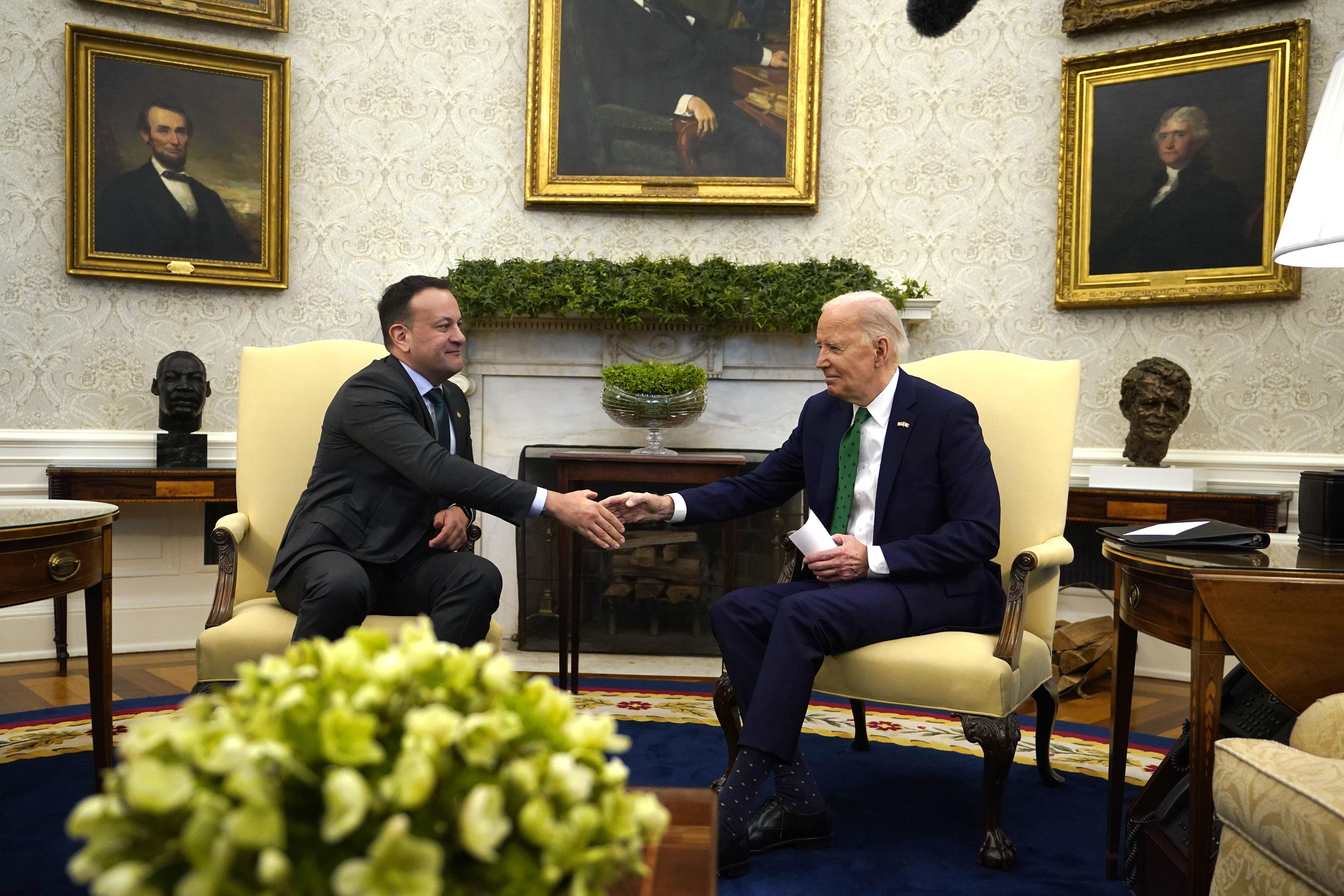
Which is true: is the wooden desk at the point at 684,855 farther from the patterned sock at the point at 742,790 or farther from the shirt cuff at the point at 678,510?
the shirt cuff at the point at 678,510

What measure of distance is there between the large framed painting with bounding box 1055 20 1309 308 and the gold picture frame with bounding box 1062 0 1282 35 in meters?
0.13

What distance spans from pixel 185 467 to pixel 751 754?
3089 millimetres

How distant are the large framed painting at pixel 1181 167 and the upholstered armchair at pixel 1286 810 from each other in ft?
10.2

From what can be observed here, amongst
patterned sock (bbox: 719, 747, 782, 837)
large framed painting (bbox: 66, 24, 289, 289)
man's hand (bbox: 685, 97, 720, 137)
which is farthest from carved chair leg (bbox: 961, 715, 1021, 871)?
large framed painting (bbox: 66, 24, 289, 289)

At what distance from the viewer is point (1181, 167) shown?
449cm

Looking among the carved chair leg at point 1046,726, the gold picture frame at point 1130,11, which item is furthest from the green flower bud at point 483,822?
the gold picture frame at point 1130,11

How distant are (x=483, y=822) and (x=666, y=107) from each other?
466cm

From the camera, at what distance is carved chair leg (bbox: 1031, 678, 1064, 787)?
3.00 m

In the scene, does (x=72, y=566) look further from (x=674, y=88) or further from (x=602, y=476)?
(x=674, y=88)

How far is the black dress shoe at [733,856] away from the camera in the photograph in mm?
2297

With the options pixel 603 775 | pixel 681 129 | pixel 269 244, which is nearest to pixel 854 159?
pixel 681 129

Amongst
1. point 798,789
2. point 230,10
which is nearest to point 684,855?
point 798,789

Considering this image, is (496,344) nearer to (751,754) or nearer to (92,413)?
(92,413)

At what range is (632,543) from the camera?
479cm
